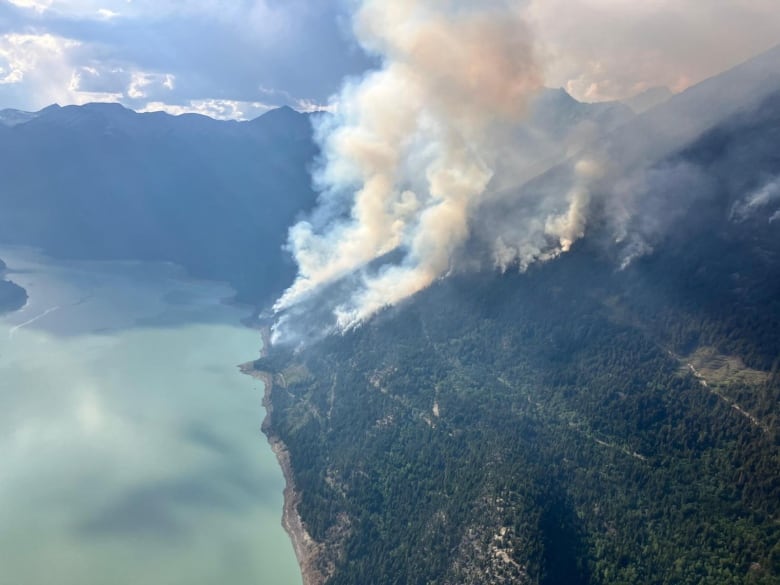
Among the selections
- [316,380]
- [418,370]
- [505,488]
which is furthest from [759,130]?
[316,380]

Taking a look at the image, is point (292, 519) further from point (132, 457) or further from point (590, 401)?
point (590, 401)

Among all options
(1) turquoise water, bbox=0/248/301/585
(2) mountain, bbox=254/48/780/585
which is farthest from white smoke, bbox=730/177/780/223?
(1) turquoise water, bbox=0/248/301/585

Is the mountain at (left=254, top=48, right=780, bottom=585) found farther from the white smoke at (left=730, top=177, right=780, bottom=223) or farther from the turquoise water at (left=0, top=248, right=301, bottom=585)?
the turquoise water at (left=0, top=248, right=301, bottom=585)

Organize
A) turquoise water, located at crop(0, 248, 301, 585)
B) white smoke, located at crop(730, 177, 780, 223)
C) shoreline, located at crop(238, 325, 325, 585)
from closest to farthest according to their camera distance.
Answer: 1. turquoise water, located at crop(0, 248, 301, 585)
2. shoreline, located at crop(238, 325, 325, 585)
3. white smoke, located at crop(730, 177, 780, 223)

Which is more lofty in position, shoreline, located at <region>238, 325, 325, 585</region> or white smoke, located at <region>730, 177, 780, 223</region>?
white smoke, located at <region>730, 177, 780, 223</region>

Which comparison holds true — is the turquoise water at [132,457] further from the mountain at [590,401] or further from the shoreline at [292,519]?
the mountain at [590,401]

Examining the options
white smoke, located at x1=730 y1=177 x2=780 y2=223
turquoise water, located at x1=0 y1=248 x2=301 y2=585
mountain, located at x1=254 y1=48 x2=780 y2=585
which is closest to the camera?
mountain, located at x1=254 y1=48 x2=780 y2=585
